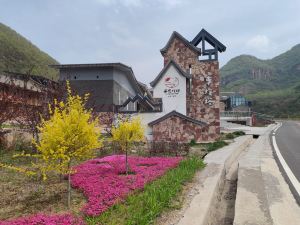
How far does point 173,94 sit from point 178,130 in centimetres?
486

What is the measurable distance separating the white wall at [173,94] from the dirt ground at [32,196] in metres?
18.4

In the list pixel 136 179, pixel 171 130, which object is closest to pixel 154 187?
pixel 136 179

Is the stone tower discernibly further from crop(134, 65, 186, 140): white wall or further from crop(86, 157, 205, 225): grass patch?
crop(86, 157, 205, 225): grass patch

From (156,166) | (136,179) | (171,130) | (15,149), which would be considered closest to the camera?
(136,179)

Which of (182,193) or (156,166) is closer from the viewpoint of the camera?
(182,193)

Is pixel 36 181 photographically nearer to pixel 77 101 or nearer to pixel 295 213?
pixel 77 101

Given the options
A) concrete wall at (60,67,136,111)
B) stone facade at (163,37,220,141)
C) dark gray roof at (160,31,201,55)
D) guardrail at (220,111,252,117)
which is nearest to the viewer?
stone facade at (163,37,220,141)

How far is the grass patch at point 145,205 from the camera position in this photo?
6.79m

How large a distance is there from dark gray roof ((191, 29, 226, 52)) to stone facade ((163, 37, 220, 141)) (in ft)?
4.14

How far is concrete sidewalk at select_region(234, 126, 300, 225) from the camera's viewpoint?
7273mm

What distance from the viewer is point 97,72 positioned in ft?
115

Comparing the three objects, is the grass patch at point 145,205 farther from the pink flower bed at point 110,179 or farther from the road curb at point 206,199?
the road curb at point 206,199

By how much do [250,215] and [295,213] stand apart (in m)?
1.21

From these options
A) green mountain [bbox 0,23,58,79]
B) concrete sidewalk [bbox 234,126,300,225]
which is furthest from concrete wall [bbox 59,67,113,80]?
green mountain [bbox 0,23,58,79]
